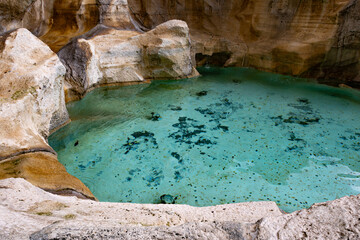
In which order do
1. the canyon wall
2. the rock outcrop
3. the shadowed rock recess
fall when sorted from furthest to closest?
the canyon wall, the rock outcrop, the shadowed rock recess

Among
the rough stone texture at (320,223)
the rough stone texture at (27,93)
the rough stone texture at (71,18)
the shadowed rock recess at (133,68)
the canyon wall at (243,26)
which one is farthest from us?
the rough stone texture at (71,18)

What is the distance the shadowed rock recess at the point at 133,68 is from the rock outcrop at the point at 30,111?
0.06ft

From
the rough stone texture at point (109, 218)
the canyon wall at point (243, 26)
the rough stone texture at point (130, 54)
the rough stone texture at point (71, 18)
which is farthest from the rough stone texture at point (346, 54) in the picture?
the rough stone texture at point (71, 18)

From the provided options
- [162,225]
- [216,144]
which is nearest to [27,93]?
[216,144]

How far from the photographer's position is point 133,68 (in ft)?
29.7

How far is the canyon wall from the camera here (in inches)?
324

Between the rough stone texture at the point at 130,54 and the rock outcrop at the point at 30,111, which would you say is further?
the rough stone texture at the point at 130,54

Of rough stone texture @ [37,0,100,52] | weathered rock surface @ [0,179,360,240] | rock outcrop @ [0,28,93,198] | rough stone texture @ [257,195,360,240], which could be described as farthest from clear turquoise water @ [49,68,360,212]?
rough stone texture @ [37,0,100,52]

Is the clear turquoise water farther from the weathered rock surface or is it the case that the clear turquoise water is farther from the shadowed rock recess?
the weathered rock surface

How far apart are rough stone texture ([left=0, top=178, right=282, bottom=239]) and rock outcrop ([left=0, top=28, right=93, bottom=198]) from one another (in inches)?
31.0

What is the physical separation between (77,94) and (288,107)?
5569 mm

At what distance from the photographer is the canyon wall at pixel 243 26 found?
8.23 meters

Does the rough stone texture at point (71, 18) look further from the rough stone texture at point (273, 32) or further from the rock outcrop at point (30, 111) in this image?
the rock outcrop at point (30, 111)

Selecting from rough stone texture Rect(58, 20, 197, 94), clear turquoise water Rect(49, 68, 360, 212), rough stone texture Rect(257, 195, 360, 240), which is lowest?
clear turquoise water Rect(49, 68, 360, 212)
